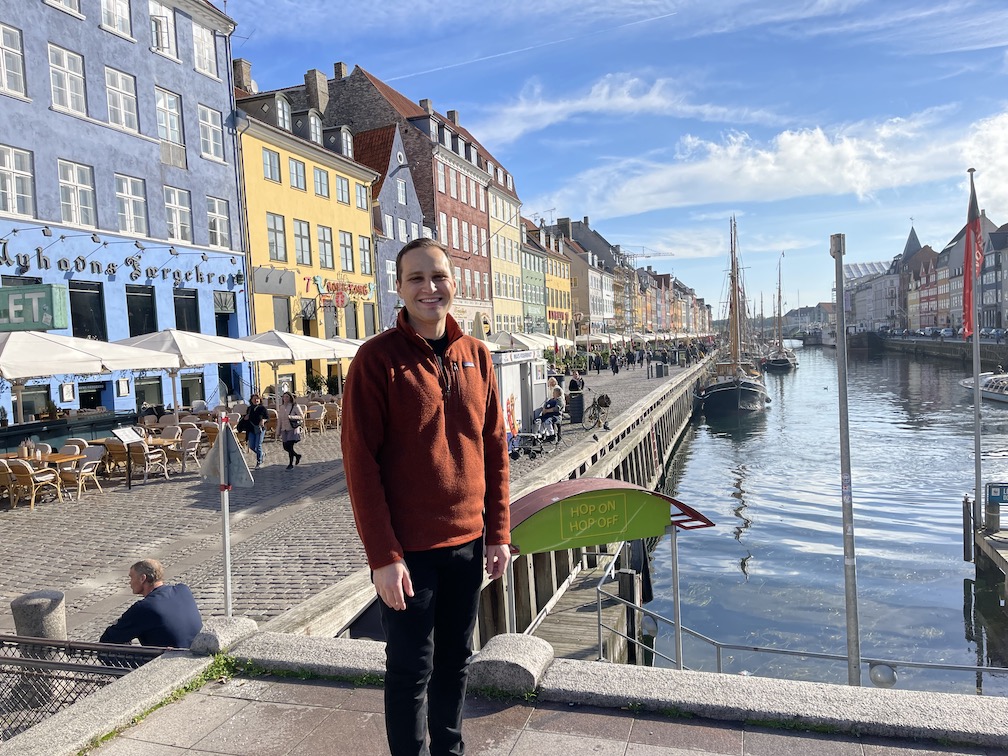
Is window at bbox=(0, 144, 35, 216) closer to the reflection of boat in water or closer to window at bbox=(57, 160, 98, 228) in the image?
window at bbox=(57, 160, 98, 228)

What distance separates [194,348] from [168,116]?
41.9 feet

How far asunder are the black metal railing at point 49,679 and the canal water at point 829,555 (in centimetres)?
893

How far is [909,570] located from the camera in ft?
52.4

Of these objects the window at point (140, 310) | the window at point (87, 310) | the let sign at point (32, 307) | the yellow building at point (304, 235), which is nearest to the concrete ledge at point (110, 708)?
the let sign at point (32, 307)

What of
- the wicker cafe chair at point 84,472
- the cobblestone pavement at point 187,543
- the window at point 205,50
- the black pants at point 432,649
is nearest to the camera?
the black pants at point 432,649

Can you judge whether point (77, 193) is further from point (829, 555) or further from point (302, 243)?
point (829, 555)

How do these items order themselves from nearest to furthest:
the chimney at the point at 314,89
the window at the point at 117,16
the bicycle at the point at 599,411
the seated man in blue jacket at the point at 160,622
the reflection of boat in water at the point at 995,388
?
the seated man in blue jacket at the point at 160,622, the bicycle at the point at 599,411, the window at the point at 117,16, the chimney at the point at 314,89, the reflection of boat in water at the point at 995,388

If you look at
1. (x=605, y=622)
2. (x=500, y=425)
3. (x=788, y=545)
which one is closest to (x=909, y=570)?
(x=788, y=545)

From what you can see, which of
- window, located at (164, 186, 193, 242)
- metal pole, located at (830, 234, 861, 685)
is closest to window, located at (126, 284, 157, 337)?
window, located at (164, 186, 193, 242)

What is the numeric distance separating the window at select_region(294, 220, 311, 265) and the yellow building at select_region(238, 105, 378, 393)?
0.04m

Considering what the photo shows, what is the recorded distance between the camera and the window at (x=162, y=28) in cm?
2436

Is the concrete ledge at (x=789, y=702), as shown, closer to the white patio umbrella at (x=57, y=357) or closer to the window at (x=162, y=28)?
the white patio umbrella at (x=57, y=357)

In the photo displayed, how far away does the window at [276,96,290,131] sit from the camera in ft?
100

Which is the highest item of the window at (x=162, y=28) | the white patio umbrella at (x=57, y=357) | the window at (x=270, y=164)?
the window at (x=162, y=28)
